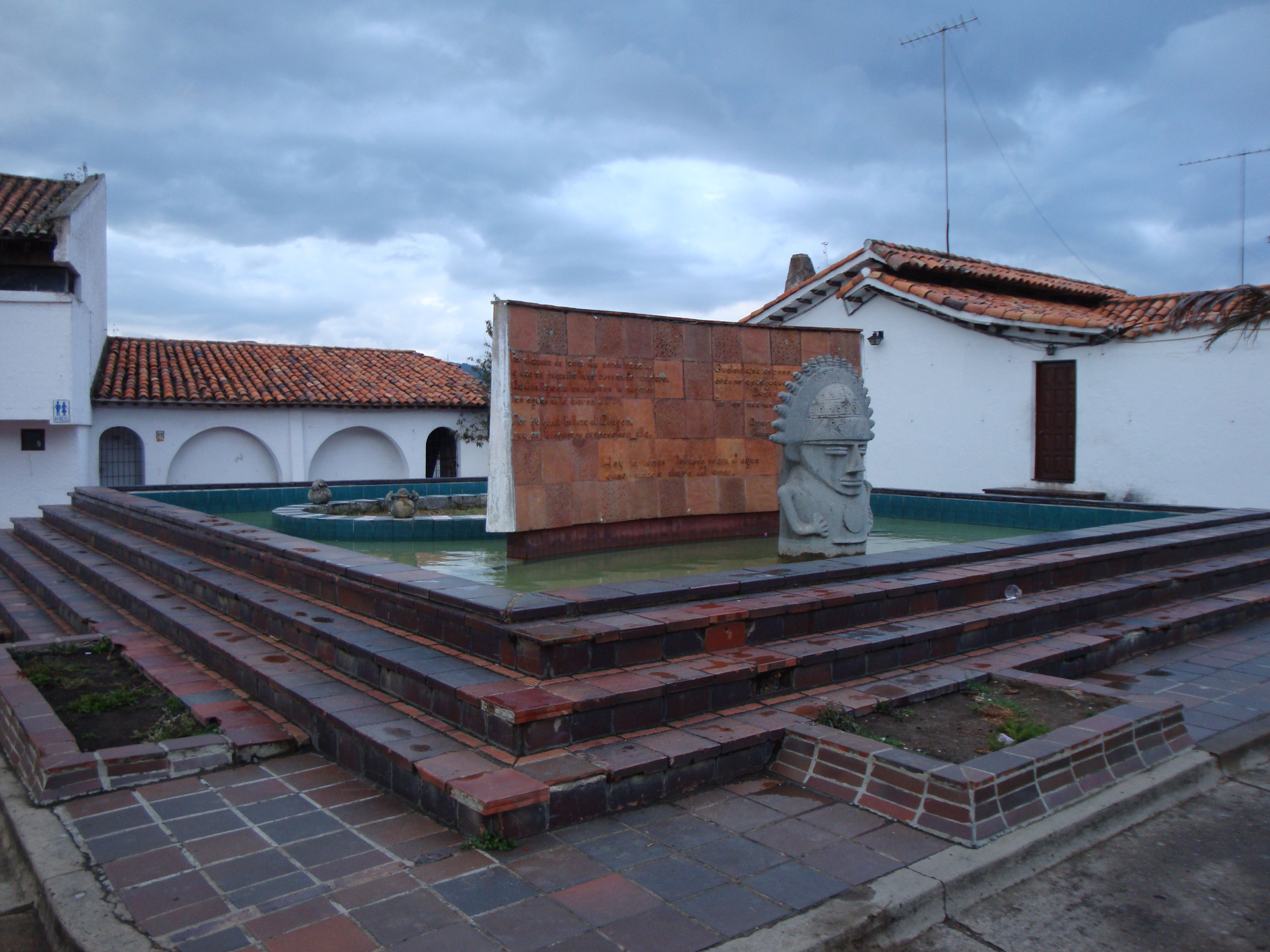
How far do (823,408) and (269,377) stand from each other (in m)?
17.4

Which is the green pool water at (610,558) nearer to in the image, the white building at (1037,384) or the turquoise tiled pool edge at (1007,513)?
the turquoise tiled pool edge at (1007,513)

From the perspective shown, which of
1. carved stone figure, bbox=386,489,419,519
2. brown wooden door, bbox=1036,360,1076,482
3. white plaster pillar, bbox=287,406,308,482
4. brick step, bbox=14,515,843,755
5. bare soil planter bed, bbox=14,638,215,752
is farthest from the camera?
white plaster pillar, bbox=287,406,308,482

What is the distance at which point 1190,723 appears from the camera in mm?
4906

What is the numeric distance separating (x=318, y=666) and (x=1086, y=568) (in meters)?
5.82

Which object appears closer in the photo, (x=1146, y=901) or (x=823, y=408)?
(x=1146, y=901)

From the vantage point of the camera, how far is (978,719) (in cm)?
450

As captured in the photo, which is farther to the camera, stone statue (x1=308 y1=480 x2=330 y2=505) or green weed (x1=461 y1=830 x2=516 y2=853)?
stone statue (x1=308 y1=480 x2=330 y2=505)

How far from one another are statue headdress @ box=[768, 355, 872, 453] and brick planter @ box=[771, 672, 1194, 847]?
3.25m

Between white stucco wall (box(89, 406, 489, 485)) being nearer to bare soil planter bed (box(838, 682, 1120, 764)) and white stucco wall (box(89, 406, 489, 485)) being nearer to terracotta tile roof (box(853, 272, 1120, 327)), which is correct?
terracotta tile roof (box(853, 272, 1120, 327))

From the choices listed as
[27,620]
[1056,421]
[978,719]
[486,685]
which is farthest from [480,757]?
[1056,421]

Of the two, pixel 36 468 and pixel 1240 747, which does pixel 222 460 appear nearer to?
pixel 36 468

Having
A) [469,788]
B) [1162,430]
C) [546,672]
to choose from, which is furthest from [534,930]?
[1162,430]

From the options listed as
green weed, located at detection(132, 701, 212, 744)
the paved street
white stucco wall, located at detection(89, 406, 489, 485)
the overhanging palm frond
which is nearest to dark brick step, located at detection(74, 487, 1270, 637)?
green weed, located at detection(132, 701, 212, 744)

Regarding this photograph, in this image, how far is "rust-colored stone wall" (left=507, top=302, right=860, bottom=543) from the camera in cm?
756
